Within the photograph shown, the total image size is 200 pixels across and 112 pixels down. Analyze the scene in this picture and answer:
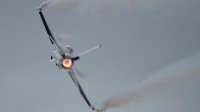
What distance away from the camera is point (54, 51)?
83.9m

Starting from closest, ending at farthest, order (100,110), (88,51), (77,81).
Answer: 1. (88,51)
2. (100,110)
3. (77,81)

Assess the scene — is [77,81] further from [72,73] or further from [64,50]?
[64,50]

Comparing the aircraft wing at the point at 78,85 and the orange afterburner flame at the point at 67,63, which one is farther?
the aircraft wing at the point at 78,85

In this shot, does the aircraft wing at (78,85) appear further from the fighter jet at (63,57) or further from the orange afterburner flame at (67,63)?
the orange afterburner flame at (67,63)

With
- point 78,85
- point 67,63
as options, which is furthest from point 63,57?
point 78,85

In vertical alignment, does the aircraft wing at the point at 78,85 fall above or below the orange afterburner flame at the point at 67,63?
above

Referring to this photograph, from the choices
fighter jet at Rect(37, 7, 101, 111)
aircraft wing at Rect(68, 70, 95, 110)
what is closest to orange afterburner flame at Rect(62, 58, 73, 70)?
fighter jet at Rect(37, 7, 101, 111)

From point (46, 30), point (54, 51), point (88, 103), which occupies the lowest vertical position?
point (88, 103)

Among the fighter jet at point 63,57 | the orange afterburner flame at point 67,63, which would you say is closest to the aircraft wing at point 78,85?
the fighter jet at point 63,57

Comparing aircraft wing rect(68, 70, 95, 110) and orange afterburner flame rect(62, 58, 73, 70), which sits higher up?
aircraft wing rect(68, 70, 95, 110)

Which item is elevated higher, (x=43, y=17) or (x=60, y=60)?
(x=43, y=17)

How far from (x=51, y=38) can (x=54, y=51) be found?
14.7ft

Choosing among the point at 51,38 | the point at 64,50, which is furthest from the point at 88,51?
the point at 51,38

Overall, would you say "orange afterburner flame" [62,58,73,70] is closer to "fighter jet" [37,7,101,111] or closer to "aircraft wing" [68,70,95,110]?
"fighter jet" [37,7,101,111]
